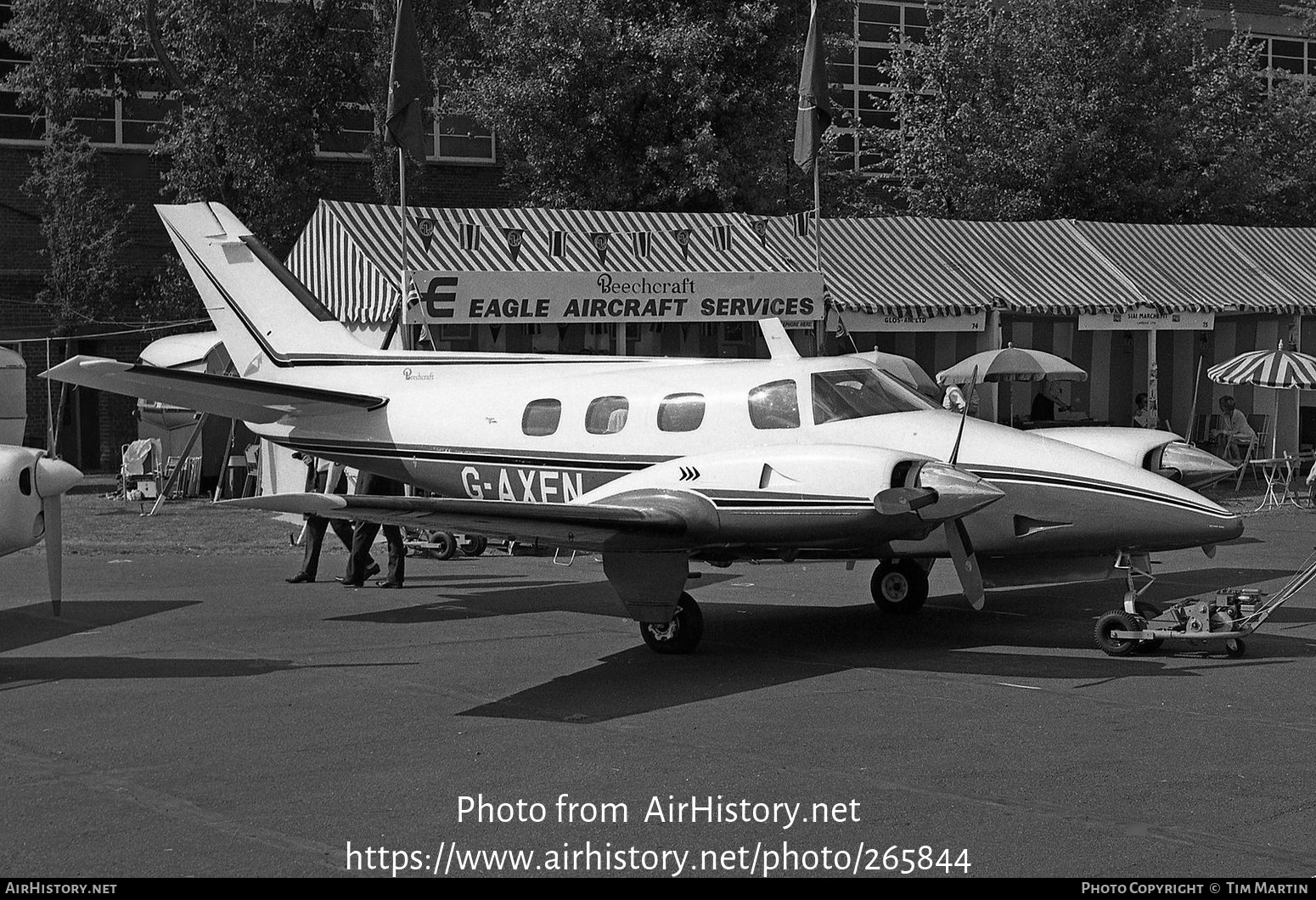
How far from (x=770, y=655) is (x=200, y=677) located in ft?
14.7

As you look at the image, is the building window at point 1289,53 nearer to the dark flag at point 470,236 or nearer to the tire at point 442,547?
the dark flag at point 470,236

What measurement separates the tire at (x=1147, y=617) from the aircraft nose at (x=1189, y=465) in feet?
7.32

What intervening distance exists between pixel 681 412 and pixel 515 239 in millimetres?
11951

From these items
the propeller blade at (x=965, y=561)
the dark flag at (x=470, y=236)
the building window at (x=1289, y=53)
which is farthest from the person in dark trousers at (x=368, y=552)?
the building window at (x=1289, y=53)

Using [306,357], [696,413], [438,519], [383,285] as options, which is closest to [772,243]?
[383,285]

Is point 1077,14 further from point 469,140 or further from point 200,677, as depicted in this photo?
point 200,677

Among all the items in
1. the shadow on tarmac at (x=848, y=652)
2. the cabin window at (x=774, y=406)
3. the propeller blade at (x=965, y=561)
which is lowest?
the shadow on tarmac at (x=848, y=652)

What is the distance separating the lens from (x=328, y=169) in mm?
33906

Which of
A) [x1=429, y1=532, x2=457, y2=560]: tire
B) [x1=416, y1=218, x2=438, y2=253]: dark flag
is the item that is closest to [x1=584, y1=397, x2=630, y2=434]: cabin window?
[x1=429, y1=532, x2=457, y2=560]: tire

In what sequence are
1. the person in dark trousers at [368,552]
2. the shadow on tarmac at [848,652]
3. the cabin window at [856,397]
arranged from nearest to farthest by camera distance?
the shadow on tarmac at [848,652]
the cabin window at [856,397]
the person in dark trousers at [368,552]

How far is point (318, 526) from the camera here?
1568cm

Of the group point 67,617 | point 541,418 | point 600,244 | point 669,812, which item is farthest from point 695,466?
point 600,244

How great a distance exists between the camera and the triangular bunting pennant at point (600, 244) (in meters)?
23.9

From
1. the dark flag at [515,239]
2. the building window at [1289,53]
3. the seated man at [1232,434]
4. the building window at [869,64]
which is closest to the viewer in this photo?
the dark flag at [515,239]
